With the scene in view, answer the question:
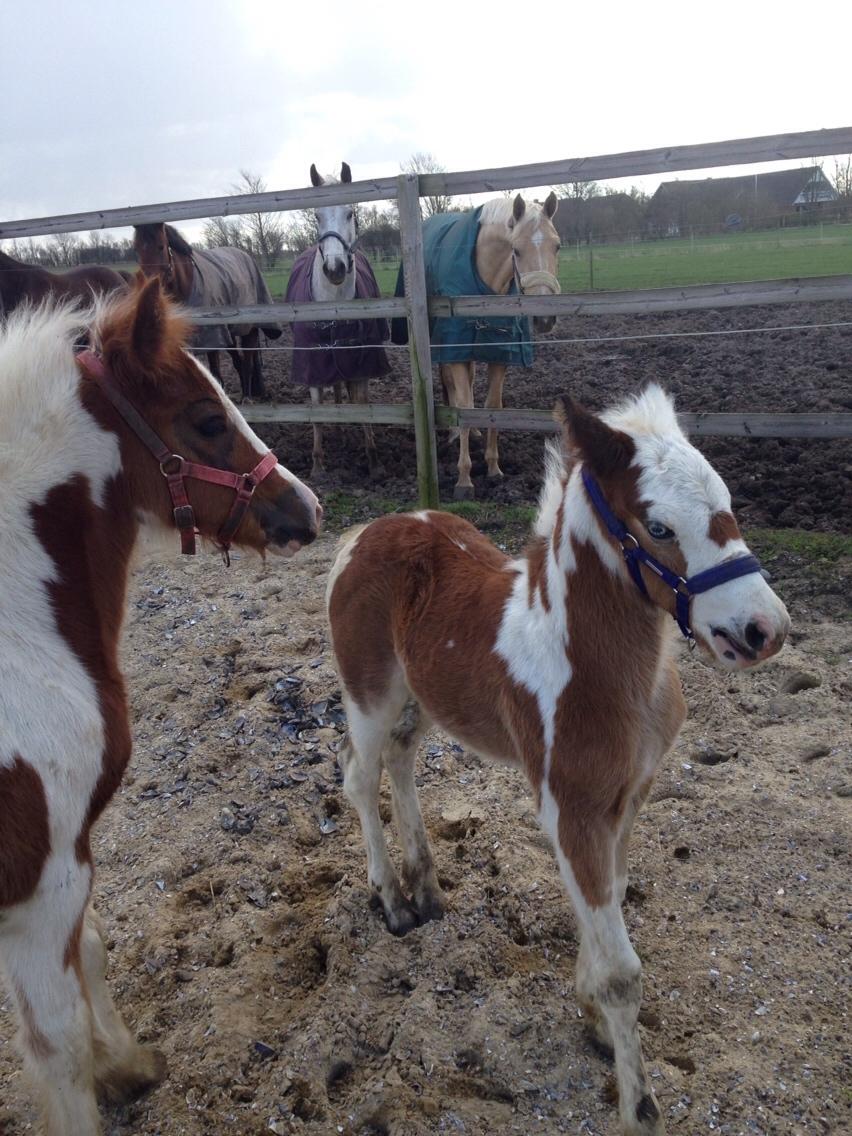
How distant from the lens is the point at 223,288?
334 inches

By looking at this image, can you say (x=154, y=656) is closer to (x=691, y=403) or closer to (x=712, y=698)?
(x=712, y=698)

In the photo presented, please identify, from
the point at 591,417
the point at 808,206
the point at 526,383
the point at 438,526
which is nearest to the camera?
the point at 591,417

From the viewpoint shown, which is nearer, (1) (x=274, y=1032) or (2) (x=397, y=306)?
(1) (x=274, y=1032)

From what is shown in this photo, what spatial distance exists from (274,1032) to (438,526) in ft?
5.45

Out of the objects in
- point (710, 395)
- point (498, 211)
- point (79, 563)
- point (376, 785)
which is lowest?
point (376, 785)

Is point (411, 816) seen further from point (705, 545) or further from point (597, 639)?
point (705, 545)

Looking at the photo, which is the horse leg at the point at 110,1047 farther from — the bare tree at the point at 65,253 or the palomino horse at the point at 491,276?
the bare tree at the point at 65,253

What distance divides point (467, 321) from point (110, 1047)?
5600 millimetres

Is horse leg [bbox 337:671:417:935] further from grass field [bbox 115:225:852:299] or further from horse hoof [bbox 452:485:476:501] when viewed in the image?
grass field [bbox 115:225:852:299]

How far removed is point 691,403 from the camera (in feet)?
25.0

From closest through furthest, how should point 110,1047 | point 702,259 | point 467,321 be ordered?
point 110,1047, point 467,321, point 702,259

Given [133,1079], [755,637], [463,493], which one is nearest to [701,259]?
[463,493]

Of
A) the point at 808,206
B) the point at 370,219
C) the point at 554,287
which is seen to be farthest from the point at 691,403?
the point at 808,206

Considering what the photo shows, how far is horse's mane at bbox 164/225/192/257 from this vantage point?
298 inches
